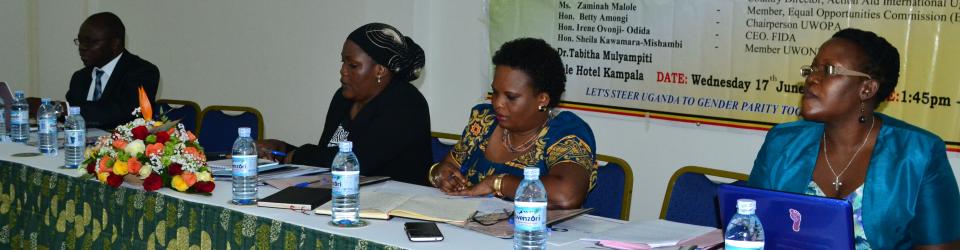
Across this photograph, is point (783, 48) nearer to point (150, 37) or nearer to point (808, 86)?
point (808, 86)

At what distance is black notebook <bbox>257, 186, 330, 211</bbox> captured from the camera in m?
2.88

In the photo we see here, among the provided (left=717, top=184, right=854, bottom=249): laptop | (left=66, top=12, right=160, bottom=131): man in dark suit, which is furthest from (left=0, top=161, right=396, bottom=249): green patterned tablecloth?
(left=66, top=12, right=160, bottom=131): man in dark suit

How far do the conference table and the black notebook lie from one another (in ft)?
0.09

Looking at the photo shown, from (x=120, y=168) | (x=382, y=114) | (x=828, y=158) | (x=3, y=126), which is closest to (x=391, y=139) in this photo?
(x=382, y=114)

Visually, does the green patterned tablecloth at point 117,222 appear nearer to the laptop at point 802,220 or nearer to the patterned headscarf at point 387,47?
the laptop at point 802,220

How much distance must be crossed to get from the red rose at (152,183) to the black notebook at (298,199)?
40cm

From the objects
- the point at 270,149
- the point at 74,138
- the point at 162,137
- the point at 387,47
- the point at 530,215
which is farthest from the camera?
the point at 270,149

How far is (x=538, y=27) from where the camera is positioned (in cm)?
513

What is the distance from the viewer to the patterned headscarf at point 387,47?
3811 mm

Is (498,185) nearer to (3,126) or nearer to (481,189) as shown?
(481,189)

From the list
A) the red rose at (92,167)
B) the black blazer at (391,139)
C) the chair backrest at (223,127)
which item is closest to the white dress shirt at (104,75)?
the chair backrest at (223,127)

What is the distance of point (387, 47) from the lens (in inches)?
150

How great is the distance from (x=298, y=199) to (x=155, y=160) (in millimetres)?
546

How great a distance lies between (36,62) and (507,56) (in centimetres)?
515
